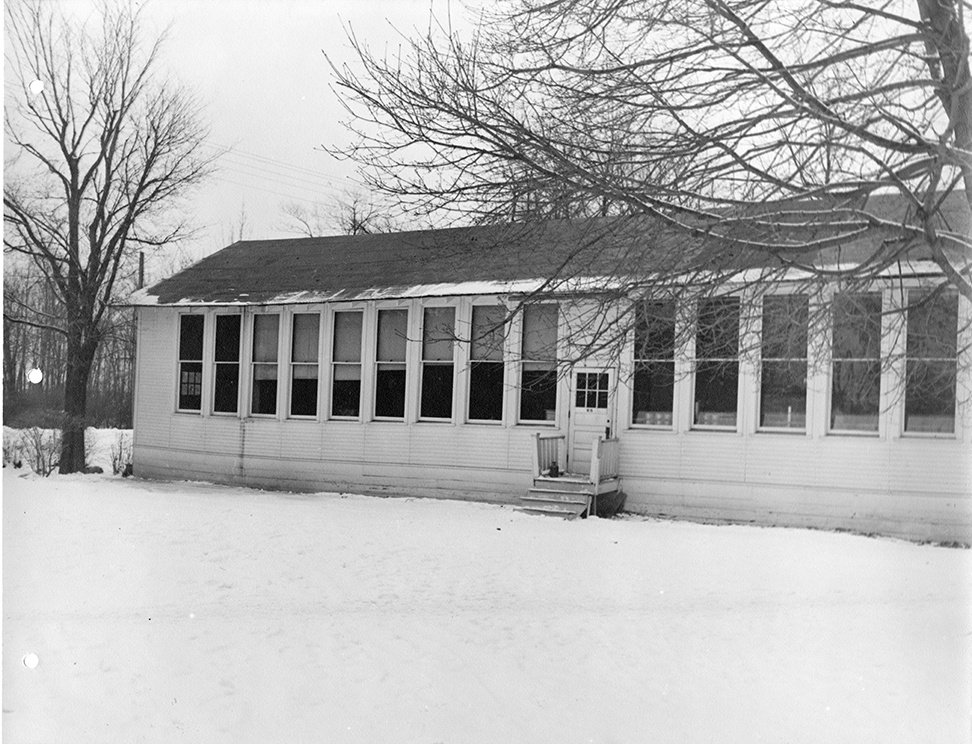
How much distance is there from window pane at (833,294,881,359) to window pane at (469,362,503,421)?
17.9 ft

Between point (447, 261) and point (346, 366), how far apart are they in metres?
3.55

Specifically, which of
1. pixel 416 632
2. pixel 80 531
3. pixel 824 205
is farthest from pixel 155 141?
pixel 824 205

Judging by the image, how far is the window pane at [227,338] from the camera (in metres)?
13.6

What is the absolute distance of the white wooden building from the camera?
6367 mm

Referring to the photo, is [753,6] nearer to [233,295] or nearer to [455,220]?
[455,220]

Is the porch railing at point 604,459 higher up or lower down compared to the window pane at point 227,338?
lower down

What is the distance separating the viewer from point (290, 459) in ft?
42.9

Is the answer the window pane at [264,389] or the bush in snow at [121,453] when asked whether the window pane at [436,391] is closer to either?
the window pane at [264,389]

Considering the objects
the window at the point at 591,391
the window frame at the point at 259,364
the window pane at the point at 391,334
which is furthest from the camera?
the window frame at the point at 259,364

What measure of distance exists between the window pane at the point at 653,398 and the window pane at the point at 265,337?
19.3ft

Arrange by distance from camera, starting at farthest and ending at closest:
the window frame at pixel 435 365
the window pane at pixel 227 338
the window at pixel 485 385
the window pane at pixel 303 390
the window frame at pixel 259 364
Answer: the window pane at pixel 227 338
the window frame at pixel 259 364
the window pane at pixel 303 390
the window frame at pixel 435 365
the window at pixel 485 385

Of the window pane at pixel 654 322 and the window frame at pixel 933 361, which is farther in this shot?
the window pane at pixel 654 322

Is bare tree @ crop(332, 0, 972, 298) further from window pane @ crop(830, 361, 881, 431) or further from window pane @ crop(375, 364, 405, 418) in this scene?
window pane @ crop(375, 364, 405, 418)

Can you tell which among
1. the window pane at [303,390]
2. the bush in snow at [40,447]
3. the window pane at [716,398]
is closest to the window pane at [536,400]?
the window pane at [716,398]
